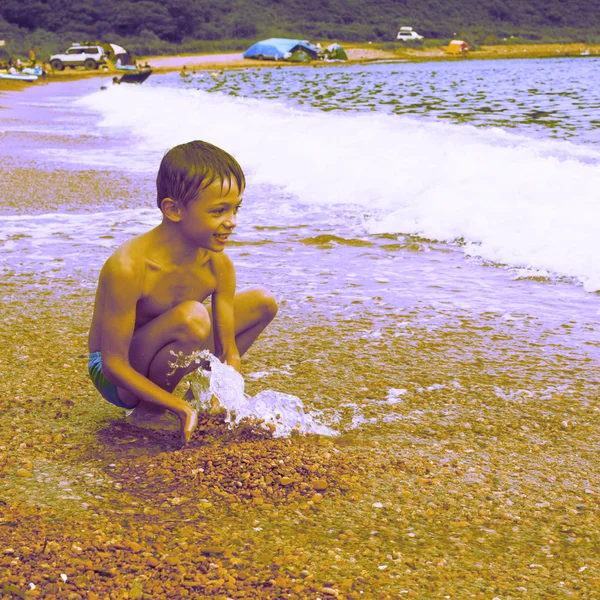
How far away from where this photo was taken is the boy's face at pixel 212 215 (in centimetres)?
272

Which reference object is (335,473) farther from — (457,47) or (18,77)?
(457,47)

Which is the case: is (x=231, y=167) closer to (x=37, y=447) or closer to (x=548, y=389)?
(x=37, y=447)

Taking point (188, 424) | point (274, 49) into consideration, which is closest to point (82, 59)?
point (274, 49)

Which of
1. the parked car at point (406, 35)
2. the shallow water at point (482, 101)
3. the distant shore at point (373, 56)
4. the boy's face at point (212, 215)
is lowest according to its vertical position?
the boy's face at point (212, 215)

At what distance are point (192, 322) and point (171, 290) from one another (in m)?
0.17

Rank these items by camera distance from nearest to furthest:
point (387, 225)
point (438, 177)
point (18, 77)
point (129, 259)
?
1. point (129, 259)
2. point (387, 225)
3. point (438, 177)
4. point (18, 77)

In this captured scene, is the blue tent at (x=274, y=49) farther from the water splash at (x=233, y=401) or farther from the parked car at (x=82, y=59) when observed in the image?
the water splash at (x=233, y=401)

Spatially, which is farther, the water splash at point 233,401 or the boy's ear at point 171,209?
the water splash at point 233,401

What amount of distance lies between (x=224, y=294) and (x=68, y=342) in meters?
1.51

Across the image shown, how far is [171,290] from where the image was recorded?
298 centimetres

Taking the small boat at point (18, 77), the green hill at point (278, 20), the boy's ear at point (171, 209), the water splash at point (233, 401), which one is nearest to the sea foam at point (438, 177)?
the water splash at point (233, 401)

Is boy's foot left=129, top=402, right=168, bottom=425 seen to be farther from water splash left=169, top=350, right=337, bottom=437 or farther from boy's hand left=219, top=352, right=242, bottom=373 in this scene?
boy's hand left=219, top=352, right=242, bottom=373

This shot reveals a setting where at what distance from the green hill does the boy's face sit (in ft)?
223

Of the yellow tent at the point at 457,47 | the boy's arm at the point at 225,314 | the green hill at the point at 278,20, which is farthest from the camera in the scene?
the yellow tent at the point at 457,47
